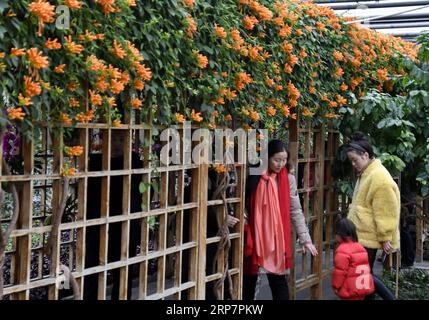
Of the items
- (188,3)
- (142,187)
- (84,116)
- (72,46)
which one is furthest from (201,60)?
(72,46)

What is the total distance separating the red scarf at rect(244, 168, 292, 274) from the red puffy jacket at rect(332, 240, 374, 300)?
17.3 inches

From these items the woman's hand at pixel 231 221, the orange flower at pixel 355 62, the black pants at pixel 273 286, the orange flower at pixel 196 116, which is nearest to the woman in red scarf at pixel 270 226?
the black pants at pixel 273 286

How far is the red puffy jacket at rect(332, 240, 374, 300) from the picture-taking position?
14.1ft

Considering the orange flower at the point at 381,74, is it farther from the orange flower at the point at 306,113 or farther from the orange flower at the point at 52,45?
the orange flower at the point at 52,45

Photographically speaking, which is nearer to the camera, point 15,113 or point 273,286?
point 15,113

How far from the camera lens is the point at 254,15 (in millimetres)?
4195

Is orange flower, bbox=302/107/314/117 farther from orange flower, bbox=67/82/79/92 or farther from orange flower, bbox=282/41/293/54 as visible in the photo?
orange flower, bbox=67/82/79/92

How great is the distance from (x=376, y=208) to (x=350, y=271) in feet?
1.87

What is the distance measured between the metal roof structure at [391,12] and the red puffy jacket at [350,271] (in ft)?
10.7

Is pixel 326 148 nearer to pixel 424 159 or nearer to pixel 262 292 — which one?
pixel 424 159

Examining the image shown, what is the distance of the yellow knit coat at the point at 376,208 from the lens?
4.63 m

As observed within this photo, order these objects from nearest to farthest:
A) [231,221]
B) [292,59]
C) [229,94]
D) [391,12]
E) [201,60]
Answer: [201,60]
[229,94]
[231,221]
[292,59]
[391,12]

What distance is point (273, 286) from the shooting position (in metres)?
4.66

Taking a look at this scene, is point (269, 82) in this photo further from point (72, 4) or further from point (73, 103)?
point (72, 4)
